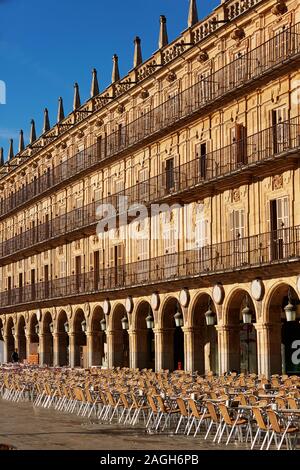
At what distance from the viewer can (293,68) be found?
27.3m

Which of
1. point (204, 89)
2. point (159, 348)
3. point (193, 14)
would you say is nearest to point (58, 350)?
point (159, 348)

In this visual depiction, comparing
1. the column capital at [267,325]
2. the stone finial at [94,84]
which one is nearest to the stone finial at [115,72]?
the stone finial at [94,84]

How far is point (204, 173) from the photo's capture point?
32656mm

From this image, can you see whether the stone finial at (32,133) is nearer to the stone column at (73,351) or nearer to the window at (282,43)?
the stone column at (73,351)

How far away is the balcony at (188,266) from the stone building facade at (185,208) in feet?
0.22

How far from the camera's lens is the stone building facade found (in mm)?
28031

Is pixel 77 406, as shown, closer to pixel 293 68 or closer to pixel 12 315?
pixel 293 68

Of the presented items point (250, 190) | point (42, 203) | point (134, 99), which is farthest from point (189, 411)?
point (42, 203)

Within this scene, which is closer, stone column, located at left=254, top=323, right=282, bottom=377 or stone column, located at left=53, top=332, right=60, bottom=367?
stone column, located at left=254, top=323, right=282, bottom=377

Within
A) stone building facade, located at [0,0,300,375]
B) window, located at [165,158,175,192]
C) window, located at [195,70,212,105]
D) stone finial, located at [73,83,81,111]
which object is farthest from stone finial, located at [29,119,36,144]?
window, located at [195,70,212,105]

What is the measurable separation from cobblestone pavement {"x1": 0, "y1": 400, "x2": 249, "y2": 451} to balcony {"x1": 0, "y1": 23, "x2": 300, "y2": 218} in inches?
511

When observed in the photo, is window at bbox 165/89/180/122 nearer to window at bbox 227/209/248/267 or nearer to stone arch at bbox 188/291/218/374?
window at bbox 227/209/248/267

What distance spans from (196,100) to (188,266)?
6265mm

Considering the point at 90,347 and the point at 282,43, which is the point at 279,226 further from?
the point at 90,347
